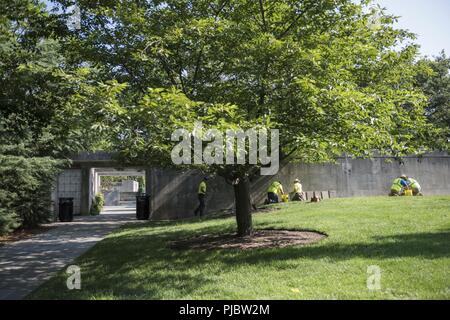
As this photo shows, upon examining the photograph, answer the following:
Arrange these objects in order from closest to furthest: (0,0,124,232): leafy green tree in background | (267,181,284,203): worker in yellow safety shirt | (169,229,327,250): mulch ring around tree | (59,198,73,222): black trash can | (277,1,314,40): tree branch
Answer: (0,0,124,232): leafy green tree in background
(277,1,314,40): tree branch
(169,229,327,250): mulch ring around tree
(267,181,284,203): worker in yellow safety shirt
(59,198,73,222): black trash can

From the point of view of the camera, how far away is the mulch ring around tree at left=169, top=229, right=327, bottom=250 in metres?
9.53

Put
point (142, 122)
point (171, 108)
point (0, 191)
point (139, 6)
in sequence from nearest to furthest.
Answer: point (171, 108) → point (142, 122) → point (139, 6) → point (0, 191)

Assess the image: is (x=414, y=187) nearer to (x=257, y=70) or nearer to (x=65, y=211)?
(x=257, y=70)

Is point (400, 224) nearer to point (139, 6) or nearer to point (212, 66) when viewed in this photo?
point (212, 66)

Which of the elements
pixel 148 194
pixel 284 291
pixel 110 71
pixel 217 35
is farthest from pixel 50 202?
pixel 284 291

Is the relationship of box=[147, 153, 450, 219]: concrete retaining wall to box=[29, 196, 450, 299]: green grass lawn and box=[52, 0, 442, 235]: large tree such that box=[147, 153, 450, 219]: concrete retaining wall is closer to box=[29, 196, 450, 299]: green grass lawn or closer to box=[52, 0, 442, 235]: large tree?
box=[29, 196, 450, 299]: green grass lawn

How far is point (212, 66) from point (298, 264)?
459cm

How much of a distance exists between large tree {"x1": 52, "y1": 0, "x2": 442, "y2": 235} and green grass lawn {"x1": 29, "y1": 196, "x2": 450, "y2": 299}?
1791mm

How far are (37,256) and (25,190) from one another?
7.63 meters

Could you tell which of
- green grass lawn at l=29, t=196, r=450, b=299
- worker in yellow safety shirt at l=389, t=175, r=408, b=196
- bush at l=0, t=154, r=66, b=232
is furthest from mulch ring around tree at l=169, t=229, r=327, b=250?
worker in yellow safety shirt at l=389, t=175, r=408, b=196

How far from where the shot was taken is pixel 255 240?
10125 millimetres

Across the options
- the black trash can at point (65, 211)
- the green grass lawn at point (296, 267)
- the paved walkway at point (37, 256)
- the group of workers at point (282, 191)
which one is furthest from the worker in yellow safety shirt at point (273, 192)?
the black trash can at point (65, 211)

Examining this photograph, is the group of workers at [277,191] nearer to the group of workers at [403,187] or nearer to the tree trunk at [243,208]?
the group of workers at [403,187]
